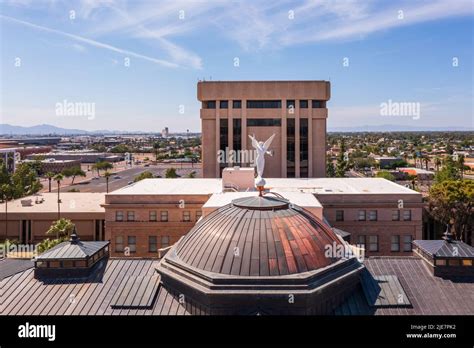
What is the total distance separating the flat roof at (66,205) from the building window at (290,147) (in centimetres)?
3274

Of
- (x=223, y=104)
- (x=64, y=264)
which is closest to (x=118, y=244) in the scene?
(x=64, y=264)

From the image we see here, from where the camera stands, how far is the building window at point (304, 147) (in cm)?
7350

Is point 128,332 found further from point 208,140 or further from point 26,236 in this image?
point 208,140

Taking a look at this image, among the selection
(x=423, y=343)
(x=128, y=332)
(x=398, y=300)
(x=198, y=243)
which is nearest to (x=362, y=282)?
(x=398, y=300)

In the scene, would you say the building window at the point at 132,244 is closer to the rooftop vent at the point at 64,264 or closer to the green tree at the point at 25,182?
the rooftop vent at the point at 64,264

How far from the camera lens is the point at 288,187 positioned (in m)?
48.5

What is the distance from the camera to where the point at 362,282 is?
73.4ft

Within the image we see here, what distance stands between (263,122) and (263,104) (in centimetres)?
327

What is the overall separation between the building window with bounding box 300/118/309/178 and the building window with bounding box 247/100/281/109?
211 inches

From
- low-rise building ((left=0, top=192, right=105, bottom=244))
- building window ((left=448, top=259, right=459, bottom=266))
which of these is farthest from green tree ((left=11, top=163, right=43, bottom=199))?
building window ((left=448, top=259, right=459, bottom=266))

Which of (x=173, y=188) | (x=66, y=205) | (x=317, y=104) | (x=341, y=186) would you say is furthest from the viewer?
(x=317, y=104)

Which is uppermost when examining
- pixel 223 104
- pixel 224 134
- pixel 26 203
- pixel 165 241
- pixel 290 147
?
pixel 223 104

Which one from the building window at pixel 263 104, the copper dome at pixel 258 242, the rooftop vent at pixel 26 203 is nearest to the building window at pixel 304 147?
the building window at pixel 263 104

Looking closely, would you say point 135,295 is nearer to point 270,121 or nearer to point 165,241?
point 165,241
